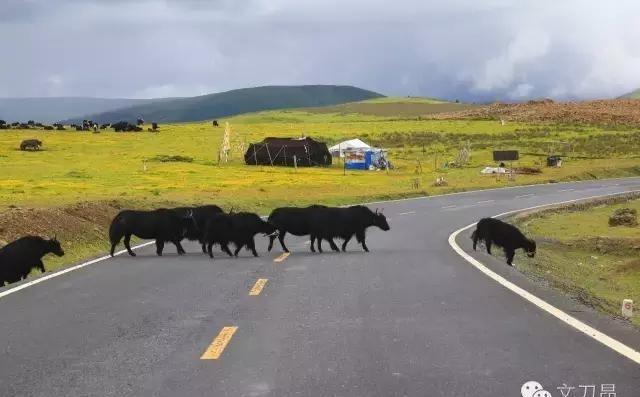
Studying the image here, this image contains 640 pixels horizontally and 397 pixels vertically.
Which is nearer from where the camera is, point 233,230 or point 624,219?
point 233,230

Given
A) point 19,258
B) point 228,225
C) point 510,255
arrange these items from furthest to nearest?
point 510,255, point 228,225, point 19,258

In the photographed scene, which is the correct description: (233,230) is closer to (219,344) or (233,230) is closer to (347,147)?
(219,344)

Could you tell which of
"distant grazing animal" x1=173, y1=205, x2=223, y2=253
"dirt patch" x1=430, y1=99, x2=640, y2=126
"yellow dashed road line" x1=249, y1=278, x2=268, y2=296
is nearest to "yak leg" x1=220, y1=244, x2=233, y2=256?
"distant grazing animal" x1=173, y1=205, x2=223, y2=253

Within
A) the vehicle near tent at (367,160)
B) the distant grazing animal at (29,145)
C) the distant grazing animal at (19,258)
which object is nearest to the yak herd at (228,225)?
the distant grazing animal at (19,258)

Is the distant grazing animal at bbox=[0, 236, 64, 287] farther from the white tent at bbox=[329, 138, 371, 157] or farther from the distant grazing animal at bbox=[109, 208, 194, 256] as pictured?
the white tent at bbox=[329, 138, 371, 157]

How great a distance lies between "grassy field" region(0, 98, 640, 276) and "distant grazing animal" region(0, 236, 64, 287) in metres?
3.83

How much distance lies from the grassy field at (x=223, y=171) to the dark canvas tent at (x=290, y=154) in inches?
60.2

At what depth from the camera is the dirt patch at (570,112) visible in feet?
412

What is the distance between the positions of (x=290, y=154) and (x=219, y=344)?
64.4 meters

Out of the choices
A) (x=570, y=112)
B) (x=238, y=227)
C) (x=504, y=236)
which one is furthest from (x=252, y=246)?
(x=570, y=112)

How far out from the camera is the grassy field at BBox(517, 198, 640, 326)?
17.0m

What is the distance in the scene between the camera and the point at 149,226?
17250mm

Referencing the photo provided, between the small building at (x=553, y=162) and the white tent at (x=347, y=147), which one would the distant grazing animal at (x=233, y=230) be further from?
the white tent at (x=347, y=147)

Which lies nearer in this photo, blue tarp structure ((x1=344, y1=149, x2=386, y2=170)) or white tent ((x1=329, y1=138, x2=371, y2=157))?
blue tarp structure ((x1=344, y1=149, x2=386, y2=170))
